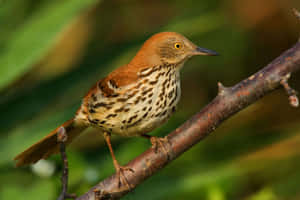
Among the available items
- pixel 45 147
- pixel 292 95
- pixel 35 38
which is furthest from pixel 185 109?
pixel 292 95

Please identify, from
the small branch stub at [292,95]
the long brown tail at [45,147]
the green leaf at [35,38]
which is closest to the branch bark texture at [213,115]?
the small branch stub at [292,95]

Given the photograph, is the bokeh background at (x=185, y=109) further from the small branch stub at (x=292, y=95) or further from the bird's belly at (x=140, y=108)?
the small branch stub at (x=292, y=95)

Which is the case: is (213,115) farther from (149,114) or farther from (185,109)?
(185,109)

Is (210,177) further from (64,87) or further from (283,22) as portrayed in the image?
(283,22)

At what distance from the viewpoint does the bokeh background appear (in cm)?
406

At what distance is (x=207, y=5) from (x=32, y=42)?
228 cm

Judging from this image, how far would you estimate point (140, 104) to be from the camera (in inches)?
125

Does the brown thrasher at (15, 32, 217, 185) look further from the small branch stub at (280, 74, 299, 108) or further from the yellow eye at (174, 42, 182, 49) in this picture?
the small branch stub at (280, 74, 299, 108)

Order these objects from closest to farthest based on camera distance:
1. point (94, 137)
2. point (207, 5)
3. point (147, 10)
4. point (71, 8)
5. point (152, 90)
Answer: point (152, 90) → point (71, 8) → point (94, 137) → point (207, 5) → point (147, 10)

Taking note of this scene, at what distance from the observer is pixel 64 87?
461 cm

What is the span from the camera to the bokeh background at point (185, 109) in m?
4.06

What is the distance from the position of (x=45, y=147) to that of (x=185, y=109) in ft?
6.93

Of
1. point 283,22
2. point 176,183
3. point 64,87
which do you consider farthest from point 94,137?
point 283,22

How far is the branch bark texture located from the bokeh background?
64cm
